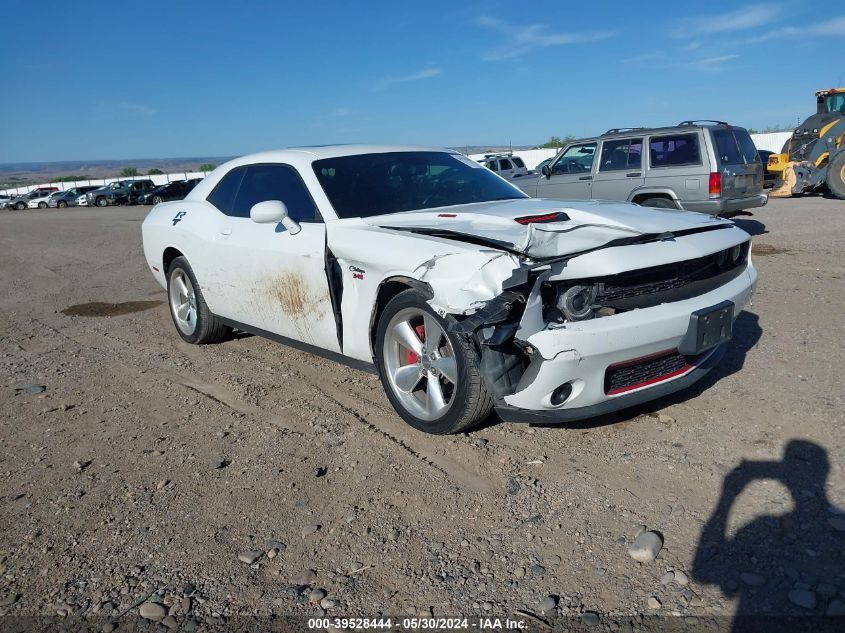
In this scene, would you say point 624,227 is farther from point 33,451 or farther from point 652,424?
point 33,451

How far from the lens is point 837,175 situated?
51.3ft

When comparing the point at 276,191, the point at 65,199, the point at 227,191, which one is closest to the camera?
the point at 276,191

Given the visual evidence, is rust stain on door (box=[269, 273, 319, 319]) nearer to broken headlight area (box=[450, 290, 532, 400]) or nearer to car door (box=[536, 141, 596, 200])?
broken headlight area (box=[450, 290, 532, 400])

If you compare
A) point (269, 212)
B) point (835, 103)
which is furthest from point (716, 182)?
point (835, 103)

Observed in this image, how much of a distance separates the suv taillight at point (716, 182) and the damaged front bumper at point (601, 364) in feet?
22.8

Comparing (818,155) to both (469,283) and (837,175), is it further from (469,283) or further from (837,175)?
(469,283)

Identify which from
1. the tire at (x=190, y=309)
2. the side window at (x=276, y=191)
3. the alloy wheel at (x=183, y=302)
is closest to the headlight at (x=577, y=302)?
the side window at (x=276, y=191)

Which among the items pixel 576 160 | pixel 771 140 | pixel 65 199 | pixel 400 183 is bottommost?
pixel 400 183

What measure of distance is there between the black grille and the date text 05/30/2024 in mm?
1301

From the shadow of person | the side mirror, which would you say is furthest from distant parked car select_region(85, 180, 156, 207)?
the shadow of person

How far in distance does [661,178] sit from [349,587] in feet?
29.4

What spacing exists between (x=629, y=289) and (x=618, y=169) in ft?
26.0

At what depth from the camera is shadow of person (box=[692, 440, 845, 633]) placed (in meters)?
2.24

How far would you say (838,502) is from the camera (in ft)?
9.32
